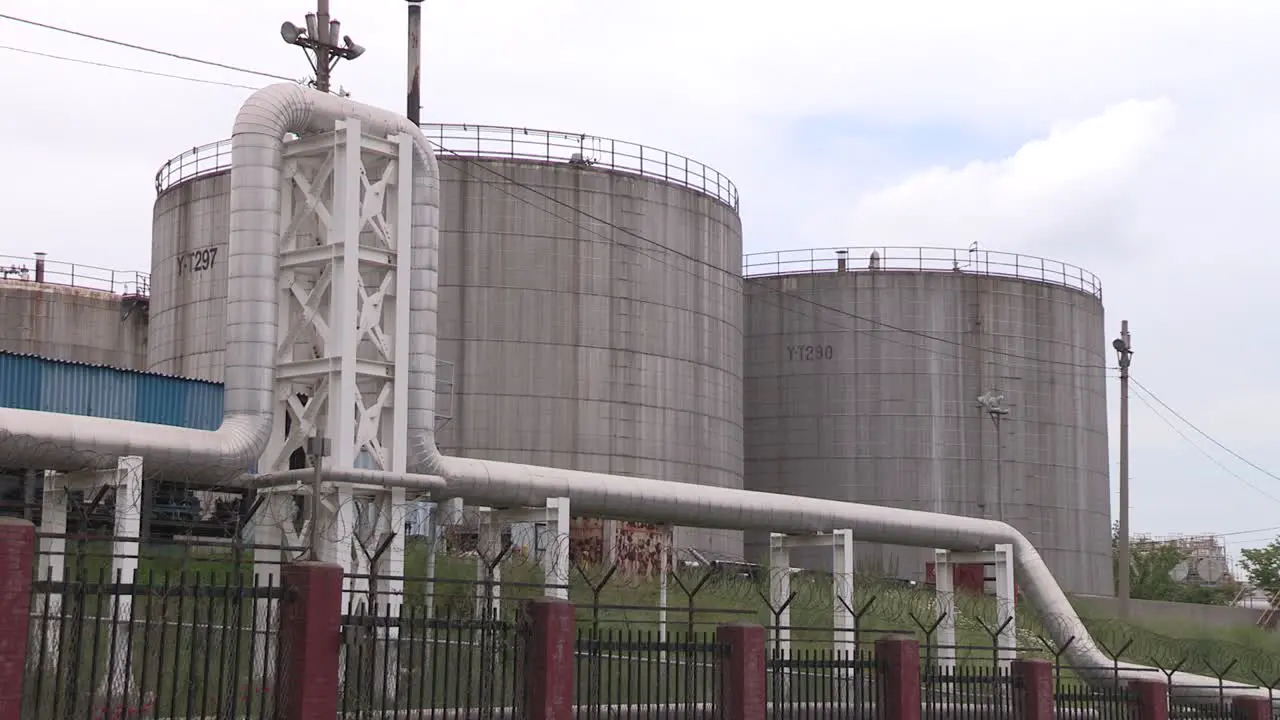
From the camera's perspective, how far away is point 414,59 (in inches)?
1373

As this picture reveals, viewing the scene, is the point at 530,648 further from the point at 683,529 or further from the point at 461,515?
the point at 683,529

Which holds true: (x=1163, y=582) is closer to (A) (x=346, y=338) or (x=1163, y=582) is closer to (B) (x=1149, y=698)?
(B) (x=1149, y=698)

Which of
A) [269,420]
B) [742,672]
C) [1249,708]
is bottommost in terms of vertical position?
[1249,708]

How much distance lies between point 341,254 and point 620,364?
59.3 feet

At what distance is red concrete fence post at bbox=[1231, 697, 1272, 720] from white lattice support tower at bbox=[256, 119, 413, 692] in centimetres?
1299

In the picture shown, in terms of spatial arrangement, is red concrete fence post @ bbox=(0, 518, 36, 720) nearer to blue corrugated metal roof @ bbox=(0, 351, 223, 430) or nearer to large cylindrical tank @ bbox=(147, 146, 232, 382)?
blue corrugated metal roof @ bbox=(0, 351, 223, 430)

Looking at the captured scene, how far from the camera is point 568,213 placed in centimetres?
3981

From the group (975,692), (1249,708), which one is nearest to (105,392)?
(975,692)

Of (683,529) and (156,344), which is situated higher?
(156,344)

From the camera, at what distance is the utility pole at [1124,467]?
133ft

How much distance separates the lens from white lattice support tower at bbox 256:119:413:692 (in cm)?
2206

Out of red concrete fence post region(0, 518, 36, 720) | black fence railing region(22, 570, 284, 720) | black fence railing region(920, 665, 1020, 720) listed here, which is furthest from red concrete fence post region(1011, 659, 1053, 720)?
red concrete fence post region(0, 518, 36, 720)

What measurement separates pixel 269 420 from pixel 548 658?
7.01 m

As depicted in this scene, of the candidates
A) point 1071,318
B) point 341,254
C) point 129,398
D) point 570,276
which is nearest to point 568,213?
Result: point 570,276
